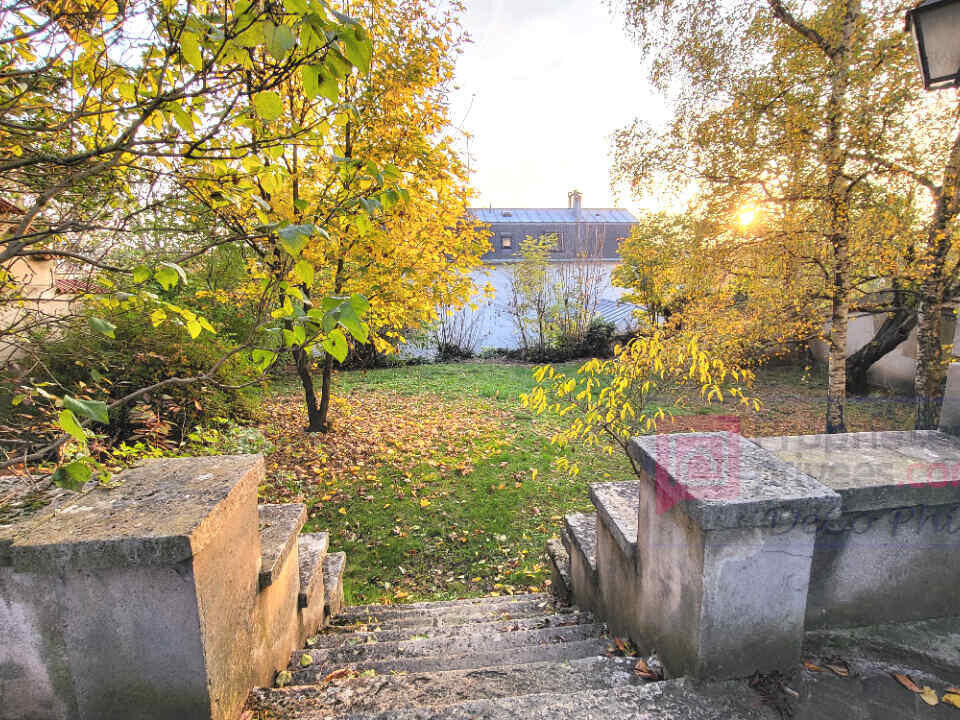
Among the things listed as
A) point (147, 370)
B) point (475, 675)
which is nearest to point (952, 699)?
point (475, 675)

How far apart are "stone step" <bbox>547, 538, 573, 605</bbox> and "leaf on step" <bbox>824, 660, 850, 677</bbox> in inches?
75.7

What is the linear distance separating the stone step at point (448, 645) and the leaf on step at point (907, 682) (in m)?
1.29

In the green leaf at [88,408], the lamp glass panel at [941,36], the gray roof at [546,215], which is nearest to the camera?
the green leaf at [88,408]

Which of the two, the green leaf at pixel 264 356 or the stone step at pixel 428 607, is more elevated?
the green leaf at pixel 264 356

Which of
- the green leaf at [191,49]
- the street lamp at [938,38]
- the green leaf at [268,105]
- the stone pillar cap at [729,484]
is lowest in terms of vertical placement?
the stone pillar cap at [729,484]

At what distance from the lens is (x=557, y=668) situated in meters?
1.95

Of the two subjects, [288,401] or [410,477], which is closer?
[410,477]

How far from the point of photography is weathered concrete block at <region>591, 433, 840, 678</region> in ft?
4.76

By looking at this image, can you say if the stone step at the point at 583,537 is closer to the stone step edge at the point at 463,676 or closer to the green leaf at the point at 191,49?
the stone step edge at the point at 463,676

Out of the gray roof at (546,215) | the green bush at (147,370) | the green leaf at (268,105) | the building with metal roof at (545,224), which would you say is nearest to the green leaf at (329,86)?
the green leaf at (268,105)

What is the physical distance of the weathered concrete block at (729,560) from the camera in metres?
1.45

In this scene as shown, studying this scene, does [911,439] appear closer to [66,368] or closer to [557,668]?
[557,668]

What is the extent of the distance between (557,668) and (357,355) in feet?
42.8

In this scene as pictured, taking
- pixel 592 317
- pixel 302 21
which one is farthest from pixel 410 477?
pixel 592 317
